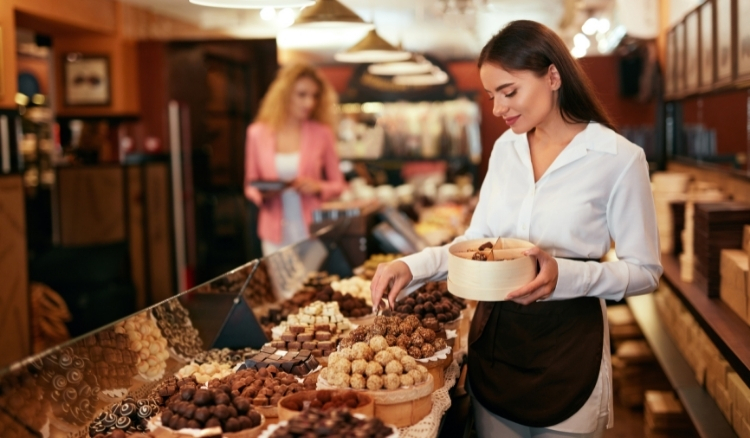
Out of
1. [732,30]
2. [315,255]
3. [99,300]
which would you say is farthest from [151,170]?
[732,30]

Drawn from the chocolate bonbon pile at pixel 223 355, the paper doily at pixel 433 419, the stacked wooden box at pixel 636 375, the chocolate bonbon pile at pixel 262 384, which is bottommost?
the stacked wooden box at pixel 636 375

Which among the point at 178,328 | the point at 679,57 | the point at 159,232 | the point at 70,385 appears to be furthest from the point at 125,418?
the point at 159,232

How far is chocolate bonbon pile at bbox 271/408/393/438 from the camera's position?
1790mm

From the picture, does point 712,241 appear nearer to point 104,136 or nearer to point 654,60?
point 654,60

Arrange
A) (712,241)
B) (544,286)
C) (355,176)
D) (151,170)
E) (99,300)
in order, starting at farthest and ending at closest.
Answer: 1. (355,176)
2. (151,170)
3. (99,300)
4. (712,241)
5. (544,286)

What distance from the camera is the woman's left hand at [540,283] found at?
221cm

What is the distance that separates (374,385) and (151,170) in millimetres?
7536

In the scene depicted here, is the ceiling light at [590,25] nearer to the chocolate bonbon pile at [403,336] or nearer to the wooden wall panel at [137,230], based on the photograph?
the wooden wall panel at [137,230]

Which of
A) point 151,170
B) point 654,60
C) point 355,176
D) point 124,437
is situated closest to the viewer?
point 124,437

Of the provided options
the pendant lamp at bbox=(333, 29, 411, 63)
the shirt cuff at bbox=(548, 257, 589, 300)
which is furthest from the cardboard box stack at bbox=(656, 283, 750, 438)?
the pendant lamp at bbox=(333, 29, 411, 63)

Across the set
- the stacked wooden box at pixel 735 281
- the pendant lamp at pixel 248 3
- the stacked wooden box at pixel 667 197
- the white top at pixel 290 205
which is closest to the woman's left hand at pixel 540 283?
the pendant lamp at pixel 248 3

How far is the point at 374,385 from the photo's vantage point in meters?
2.15

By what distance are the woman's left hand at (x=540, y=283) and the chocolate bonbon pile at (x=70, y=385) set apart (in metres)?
1.15

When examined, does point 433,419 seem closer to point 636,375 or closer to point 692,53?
point 636,375
